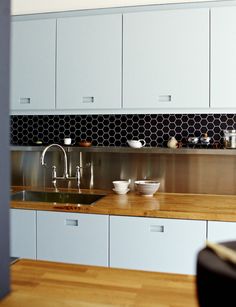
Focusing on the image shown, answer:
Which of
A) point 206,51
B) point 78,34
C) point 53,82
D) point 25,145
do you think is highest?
point 78,34

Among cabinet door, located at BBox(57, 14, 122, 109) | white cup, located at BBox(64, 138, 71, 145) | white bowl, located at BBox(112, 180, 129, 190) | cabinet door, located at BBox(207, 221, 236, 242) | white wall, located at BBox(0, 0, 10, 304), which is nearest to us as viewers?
white wall, located at BBox(0, 0, 10, 304)

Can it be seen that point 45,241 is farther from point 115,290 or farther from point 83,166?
point 115,290

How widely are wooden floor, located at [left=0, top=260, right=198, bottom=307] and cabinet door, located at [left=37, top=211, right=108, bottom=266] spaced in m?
1.35

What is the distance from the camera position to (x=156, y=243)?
2555mm

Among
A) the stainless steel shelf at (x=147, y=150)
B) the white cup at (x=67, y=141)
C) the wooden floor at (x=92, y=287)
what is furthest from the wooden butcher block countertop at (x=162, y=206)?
the wooden floor at (x=92, y=287)

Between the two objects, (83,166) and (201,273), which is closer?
(201,273)

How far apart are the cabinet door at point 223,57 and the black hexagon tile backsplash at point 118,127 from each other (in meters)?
0.38

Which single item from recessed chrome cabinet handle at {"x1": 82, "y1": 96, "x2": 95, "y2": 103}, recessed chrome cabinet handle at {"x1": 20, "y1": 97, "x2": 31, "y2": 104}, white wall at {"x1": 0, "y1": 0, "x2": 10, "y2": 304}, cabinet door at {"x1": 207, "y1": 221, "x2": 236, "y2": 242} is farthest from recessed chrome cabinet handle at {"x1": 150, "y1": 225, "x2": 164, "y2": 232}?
white wall at {"x1": 0, "y1": 0, "x2": 10, "y2": 304}

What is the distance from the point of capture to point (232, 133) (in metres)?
3.03

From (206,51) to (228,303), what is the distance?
2524 mm

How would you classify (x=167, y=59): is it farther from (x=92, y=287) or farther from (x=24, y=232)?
(x=92, y=287)

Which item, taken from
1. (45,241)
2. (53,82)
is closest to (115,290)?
(45,241)

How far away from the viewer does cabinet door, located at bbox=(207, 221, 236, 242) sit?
2.44 meters

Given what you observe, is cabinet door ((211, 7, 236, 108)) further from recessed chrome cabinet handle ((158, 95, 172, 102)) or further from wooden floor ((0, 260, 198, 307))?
wooden floor ((0, 260, 198, 307))
